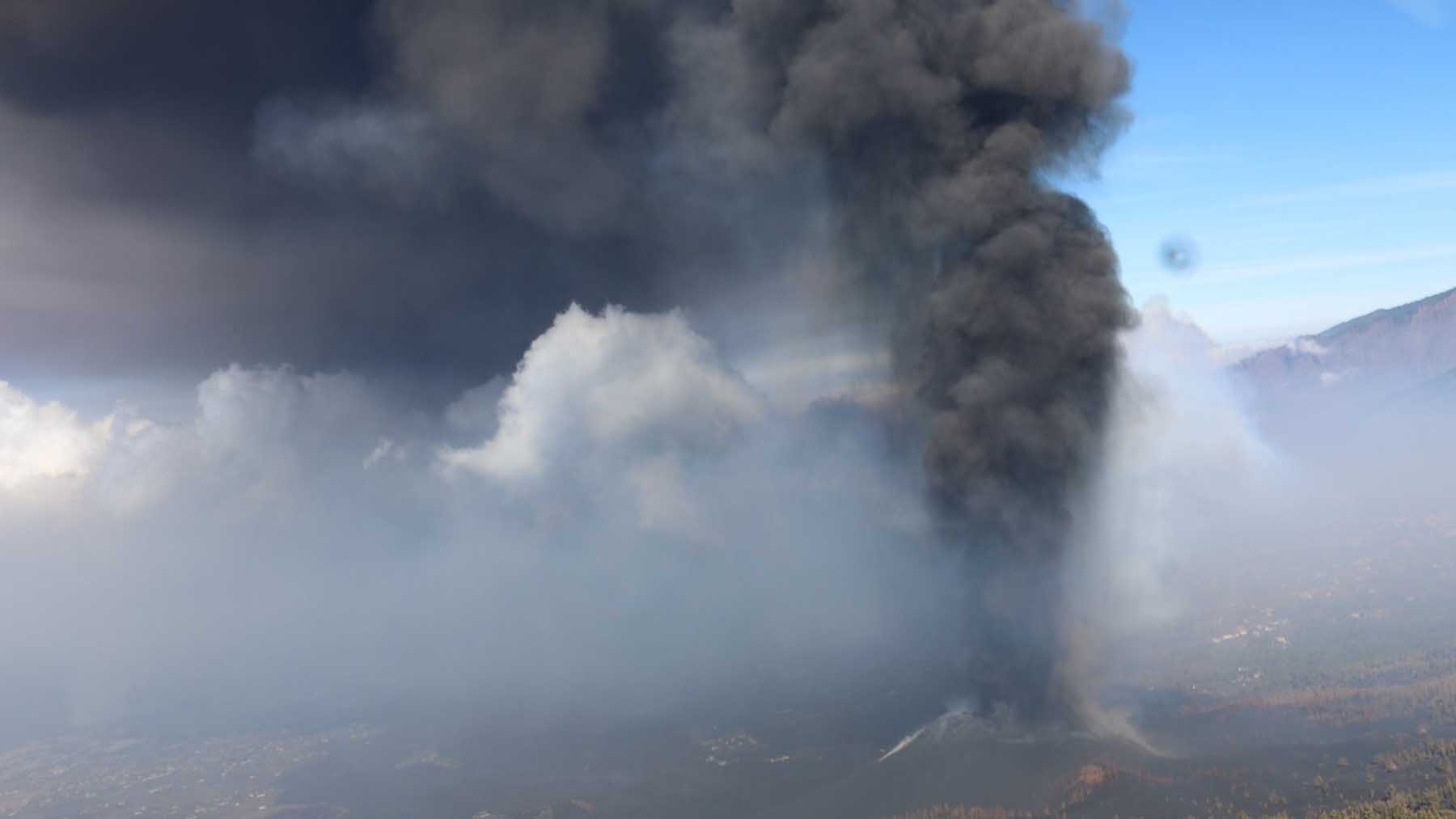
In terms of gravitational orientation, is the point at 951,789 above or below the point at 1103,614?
below

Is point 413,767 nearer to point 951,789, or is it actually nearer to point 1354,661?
point 951,789

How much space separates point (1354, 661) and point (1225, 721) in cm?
4084

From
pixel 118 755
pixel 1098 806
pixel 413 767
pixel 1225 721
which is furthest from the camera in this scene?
pixel 118 755

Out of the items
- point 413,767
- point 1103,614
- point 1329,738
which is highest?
point 1103,614

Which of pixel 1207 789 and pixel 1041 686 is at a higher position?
pixel 1041 686

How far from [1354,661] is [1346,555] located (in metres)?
90.8

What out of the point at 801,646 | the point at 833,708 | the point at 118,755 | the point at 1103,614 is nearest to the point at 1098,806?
the point at 1103,614

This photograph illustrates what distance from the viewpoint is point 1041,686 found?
227 ft

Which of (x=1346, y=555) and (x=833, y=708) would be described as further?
(x=1346, y=555)

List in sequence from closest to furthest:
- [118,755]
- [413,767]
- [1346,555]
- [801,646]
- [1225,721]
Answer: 1. [1225,721]
2. [413,767]
3. [118,755]
4. [801,646]
5. [1346,555]

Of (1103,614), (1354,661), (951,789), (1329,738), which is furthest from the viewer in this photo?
(1354,661)

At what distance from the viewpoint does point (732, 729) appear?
98.5 m

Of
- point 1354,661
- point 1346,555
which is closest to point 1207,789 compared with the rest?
point 1354,661

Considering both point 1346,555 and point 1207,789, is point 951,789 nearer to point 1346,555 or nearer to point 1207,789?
point 1207,789
